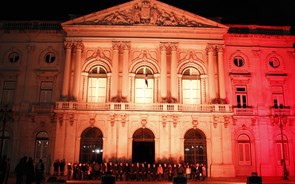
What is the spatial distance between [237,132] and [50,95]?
18415 mm

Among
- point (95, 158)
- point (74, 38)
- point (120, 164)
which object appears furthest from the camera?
point (74, 38)

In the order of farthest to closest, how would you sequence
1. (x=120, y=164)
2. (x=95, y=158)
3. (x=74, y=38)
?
(x=74, y=38), (x=95, y=158), (x=120, y=164)

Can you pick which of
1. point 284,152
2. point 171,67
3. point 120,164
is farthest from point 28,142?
point 284,152

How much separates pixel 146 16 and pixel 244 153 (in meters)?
16.2

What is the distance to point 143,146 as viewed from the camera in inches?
1160

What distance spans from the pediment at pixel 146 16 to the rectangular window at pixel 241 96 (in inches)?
253

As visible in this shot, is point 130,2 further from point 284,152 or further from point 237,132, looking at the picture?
point 284,152

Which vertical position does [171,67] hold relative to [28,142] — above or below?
above

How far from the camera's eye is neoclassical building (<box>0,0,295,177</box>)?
29172 mm

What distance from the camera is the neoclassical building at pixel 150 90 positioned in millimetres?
29172

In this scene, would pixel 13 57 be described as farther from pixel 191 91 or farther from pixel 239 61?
pixel 239 61

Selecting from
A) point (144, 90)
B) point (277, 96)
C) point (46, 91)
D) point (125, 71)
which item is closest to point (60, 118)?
point (46, 91)

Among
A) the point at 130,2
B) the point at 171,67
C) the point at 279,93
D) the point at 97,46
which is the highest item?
the point at 130,2

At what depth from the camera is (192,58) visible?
105 feet
